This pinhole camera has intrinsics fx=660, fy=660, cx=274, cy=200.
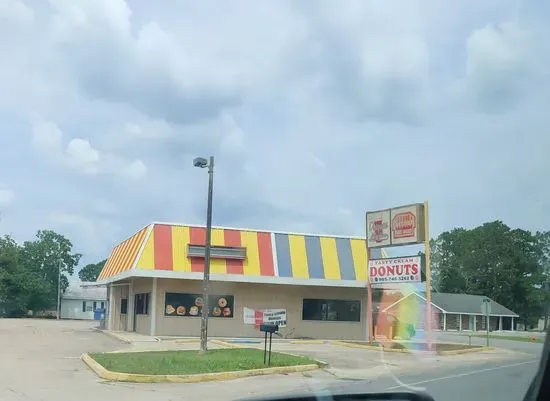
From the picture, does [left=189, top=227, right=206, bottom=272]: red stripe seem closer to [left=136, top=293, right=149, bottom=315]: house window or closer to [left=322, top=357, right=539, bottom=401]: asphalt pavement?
[left=136, top=293, right=149, bottom=315]: house window

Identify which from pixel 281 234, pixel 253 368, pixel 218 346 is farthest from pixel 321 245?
pixel 253 368

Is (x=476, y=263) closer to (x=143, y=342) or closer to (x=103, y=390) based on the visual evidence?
(x=103, y=390)

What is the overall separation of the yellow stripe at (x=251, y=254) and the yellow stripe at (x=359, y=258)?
5048mm

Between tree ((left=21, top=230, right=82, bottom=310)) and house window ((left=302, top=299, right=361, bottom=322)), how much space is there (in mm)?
56459

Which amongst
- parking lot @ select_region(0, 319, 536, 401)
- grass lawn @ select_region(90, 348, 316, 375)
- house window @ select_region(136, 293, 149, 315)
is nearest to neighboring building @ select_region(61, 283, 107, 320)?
house window @ select_region(136, 293, 149, 315)

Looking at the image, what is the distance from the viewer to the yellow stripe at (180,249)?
31.0 metres

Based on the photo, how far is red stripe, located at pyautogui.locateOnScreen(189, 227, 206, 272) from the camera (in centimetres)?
3132

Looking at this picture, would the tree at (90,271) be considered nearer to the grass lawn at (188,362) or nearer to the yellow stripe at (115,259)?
the yellow stripe at (115,259)

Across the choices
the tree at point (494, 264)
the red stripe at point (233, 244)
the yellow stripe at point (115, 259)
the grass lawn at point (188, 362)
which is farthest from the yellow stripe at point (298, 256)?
the tree at point (494, 264)

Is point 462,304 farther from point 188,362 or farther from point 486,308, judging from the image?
point 188,362

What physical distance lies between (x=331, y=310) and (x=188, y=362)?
1772 centimetres

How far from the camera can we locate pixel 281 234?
1341 inches

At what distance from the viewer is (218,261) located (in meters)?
31.9

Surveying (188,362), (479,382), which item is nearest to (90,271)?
(188,362)
